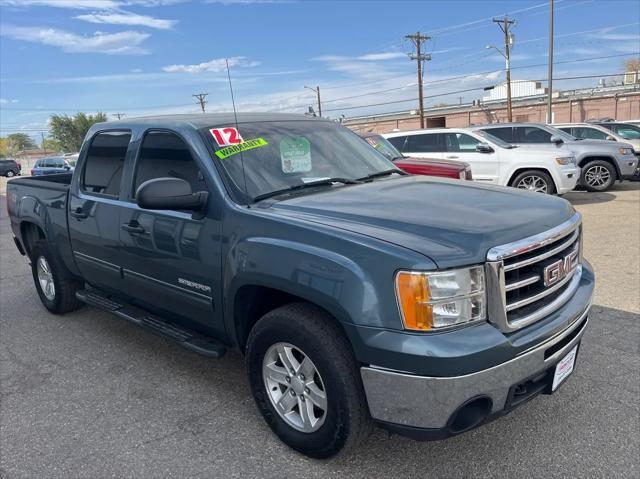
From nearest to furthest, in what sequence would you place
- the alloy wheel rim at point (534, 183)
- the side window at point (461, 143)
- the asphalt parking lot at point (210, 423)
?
the asphalt parking lot at point (210, 423)
the alloy wheel rim at point (534, 183)
the side window at point (461, 143)

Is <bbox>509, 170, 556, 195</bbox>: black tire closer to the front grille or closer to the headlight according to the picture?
the headlight

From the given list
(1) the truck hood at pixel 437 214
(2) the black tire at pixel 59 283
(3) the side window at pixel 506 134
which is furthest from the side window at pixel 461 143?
(2) the black tire at pixel 59 283

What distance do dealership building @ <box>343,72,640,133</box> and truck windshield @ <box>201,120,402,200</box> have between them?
38.3 metres

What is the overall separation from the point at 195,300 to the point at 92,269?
154 cm

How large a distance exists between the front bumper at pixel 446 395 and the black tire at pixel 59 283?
3.78 metres

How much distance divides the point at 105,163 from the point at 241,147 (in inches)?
61.3

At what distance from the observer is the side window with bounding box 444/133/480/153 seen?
1162cm

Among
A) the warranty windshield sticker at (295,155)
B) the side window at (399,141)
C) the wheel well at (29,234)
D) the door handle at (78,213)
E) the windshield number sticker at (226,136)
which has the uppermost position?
the windshield number sticker at (226,136)

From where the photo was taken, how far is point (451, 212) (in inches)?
109

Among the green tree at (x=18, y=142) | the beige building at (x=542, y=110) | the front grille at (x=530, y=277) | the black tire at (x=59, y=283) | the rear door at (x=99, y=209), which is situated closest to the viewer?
the front grille at (x=530, y=277)

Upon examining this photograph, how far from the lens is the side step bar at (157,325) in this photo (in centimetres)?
332

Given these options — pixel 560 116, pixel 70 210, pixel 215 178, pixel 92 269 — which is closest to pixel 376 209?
pixel 215 178

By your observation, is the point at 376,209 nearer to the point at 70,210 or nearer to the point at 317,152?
the point at 317,152

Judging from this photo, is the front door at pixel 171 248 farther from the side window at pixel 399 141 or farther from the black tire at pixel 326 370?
the side window at pixel 399 141
